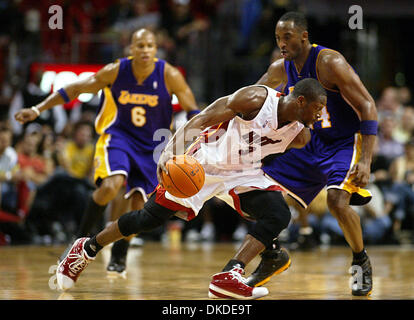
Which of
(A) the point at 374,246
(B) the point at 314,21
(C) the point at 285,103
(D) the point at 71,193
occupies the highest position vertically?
(B) the point at 314,21

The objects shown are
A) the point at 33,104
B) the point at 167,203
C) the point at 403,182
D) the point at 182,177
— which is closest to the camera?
the point at 182,177

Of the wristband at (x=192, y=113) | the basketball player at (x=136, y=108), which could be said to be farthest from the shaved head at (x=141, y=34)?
the wristband at (x=192, y=113)

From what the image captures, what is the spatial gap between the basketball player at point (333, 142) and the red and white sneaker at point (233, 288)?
1.21 ft

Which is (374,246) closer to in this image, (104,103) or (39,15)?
(104,103)

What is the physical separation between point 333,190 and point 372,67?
8366 millimetres

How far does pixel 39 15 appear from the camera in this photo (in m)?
12.1

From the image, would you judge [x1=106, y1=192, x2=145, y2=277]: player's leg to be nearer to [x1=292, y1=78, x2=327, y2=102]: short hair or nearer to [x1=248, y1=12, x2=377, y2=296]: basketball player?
[x1=248, y1=12, x2=377, y2=296]: basketball player

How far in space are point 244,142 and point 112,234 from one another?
1.06m

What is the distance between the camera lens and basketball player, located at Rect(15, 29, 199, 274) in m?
5.66

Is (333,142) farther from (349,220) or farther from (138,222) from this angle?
(138,222)

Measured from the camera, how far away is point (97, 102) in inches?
→ 448

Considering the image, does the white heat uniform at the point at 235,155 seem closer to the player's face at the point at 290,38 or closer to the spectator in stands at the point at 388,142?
the player's face at the point at 290,38

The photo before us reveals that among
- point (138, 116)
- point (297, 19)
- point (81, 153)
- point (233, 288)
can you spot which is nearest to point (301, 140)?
point (297, 19)

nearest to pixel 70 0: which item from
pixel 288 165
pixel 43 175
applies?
pixel 43 175
